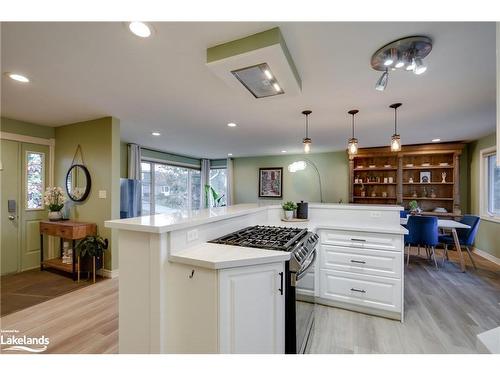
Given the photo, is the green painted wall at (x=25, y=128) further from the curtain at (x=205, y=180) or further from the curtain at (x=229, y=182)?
the curtain at (x=229, y=182)

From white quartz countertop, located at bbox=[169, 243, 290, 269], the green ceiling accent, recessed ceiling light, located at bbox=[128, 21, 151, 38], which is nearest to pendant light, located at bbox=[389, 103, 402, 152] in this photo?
the green ceiling accent

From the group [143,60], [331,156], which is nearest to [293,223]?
[143,60]

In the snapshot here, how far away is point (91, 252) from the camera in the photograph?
3.02 metres

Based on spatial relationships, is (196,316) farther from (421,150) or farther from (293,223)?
(421,150)

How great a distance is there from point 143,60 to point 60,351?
234 centimetres

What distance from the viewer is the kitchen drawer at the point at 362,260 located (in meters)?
2.12

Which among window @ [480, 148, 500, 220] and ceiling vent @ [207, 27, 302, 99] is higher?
ceiling vent @ [207, 27, 302, 99]

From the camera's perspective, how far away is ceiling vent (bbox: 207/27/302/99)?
4.62 feet

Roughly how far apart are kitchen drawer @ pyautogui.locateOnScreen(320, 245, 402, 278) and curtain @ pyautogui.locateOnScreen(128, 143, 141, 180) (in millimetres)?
4337

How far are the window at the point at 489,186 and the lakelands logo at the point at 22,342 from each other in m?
6.57

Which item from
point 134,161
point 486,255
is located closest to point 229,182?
point 134,161

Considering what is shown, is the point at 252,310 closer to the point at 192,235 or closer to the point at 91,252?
the point at 192,235

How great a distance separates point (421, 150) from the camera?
496 cm

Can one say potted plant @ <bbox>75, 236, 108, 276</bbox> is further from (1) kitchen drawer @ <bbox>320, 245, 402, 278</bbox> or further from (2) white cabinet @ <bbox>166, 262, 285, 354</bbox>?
(1) kitchen drawer @ <bbox>320, 245, 402, 278</bbox>
